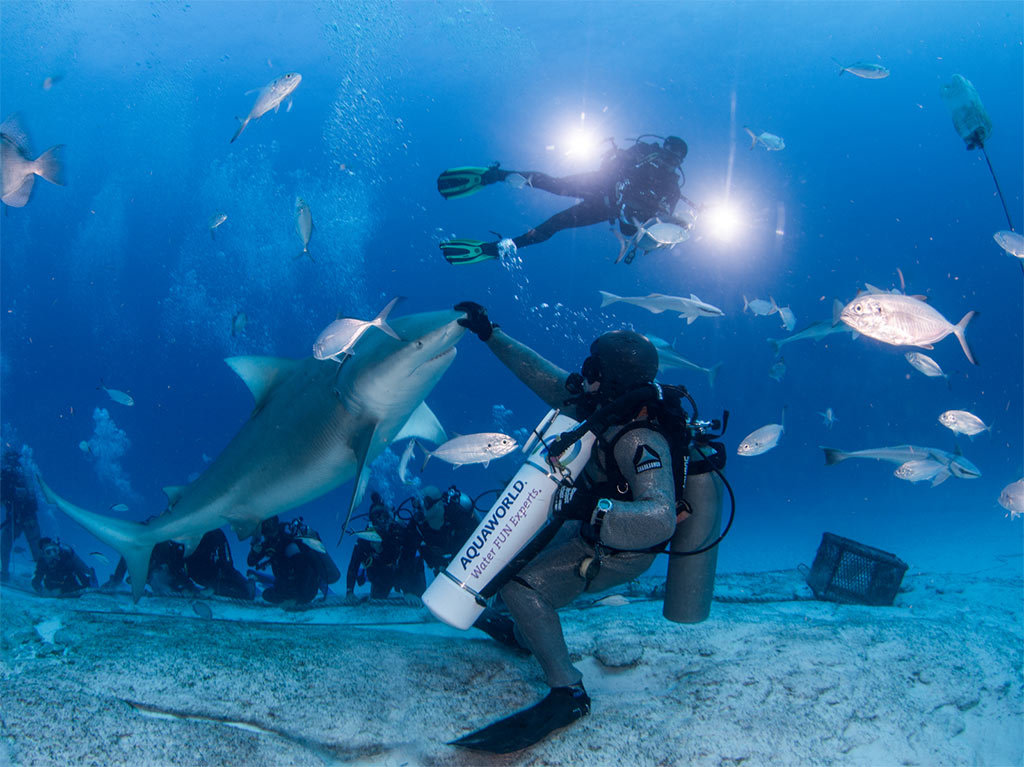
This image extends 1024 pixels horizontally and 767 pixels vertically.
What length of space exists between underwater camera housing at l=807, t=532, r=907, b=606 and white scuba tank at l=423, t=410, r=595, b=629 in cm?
533

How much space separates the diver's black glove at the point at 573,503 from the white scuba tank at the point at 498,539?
1.9 inches

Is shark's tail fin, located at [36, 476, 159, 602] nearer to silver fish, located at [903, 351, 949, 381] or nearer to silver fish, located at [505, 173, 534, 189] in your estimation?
silver fish, located at [505, 173, 534, 189]

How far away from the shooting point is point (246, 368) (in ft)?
A: 15.8


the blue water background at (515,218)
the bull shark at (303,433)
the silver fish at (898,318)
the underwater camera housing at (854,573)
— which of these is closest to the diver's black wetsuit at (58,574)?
the bull shark at (303,433)

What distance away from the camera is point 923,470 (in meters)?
6.75


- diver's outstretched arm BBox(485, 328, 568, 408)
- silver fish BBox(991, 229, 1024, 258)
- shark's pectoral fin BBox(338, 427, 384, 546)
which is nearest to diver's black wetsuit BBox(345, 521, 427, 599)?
shark's pectoral fin BBox(338, 427, 384, 546)

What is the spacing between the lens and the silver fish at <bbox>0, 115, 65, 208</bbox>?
4102 mm

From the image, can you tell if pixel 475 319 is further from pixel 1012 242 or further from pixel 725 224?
pixel 725 224

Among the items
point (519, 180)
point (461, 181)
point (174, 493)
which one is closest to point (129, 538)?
point (174, 493)

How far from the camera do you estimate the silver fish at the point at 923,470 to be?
22.0ft

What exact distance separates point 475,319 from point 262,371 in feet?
8.17

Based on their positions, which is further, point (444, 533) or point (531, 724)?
point (444, 533)

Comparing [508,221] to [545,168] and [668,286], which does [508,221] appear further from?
[668,286]

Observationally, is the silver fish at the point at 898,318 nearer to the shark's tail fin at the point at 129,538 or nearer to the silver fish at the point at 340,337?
the silver fish at the point at 340,337
